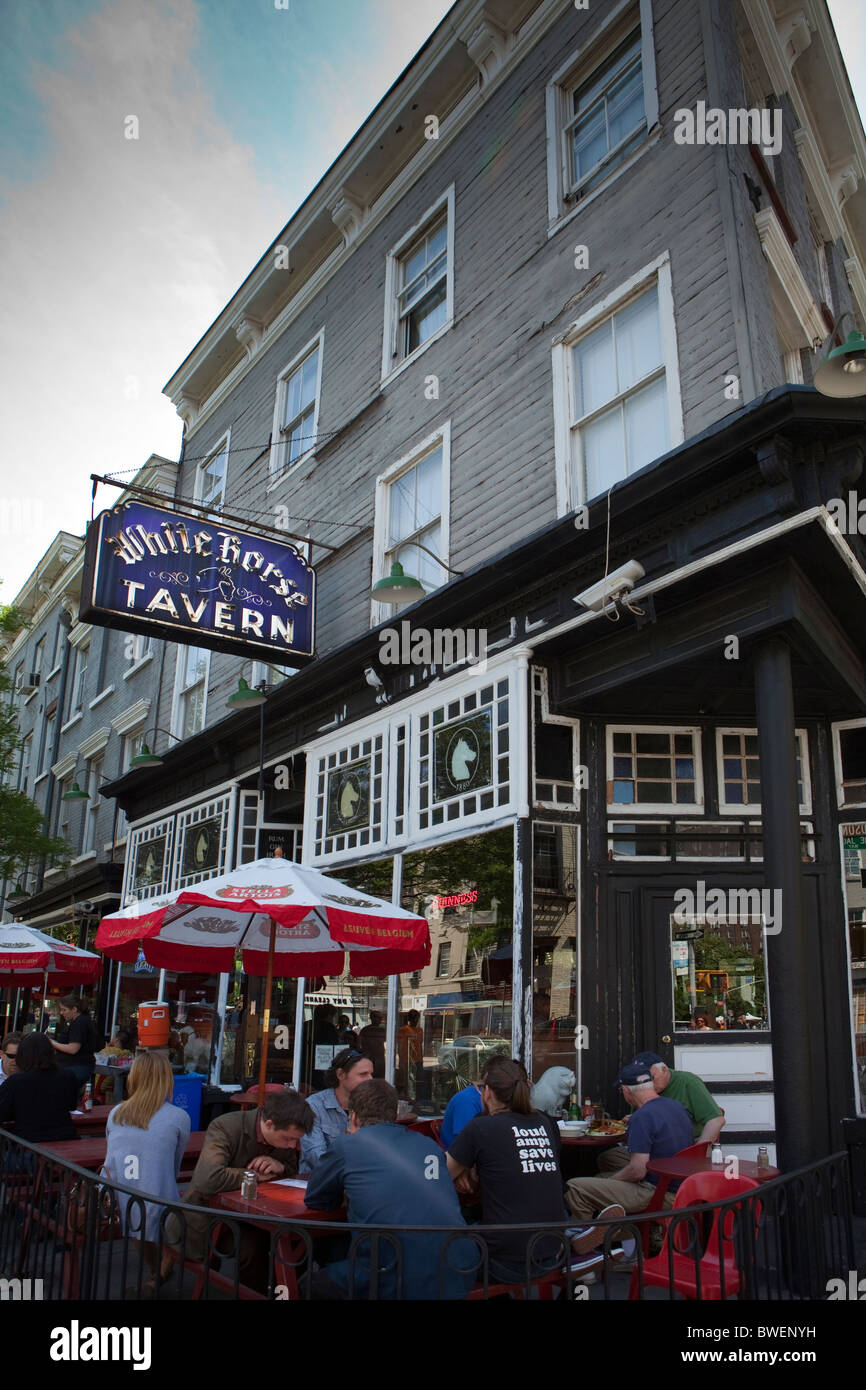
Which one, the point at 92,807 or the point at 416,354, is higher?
the point at 416,354

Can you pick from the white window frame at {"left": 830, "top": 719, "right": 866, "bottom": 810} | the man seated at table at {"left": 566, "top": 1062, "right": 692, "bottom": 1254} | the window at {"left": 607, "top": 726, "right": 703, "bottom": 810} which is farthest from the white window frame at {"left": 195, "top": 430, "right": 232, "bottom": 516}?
the man seated at table at {"left": 566, "top": 1062, "right": 692, "bottom": 1254}

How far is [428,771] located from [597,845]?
212cm

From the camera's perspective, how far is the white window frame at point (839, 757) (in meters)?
9.08

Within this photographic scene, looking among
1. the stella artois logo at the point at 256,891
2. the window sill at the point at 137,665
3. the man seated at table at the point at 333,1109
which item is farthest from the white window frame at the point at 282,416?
the man seated at table at the point at 333,1109

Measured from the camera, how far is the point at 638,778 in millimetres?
9477

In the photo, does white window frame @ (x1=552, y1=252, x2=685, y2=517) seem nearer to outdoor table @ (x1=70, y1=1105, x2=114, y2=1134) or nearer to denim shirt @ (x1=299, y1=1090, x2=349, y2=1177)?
denim shirt @ (x1=299, y1=1090, x2=349, y2=1177)

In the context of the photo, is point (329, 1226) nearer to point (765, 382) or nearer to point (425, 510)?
point (765, 382)

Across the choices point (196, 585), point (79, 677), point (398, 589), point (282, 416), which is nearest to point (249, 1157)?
point (398, 589)

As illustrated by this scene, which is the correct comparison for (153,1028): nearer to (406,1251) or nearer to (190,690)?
(190,690)

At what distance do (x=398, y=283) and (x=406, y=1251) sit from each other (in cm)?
1270

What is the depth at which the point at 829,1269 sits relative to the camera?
586 centimetres

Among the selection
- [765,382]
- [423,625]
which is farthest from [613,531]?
[423,625]

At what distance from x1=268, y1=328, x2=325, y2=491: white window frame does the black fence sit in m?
11.6

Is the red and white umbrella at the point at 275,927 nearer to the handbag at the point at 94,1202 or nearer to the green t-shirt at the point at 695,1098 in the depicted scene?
the green t-shirt at the point at 695,1098
